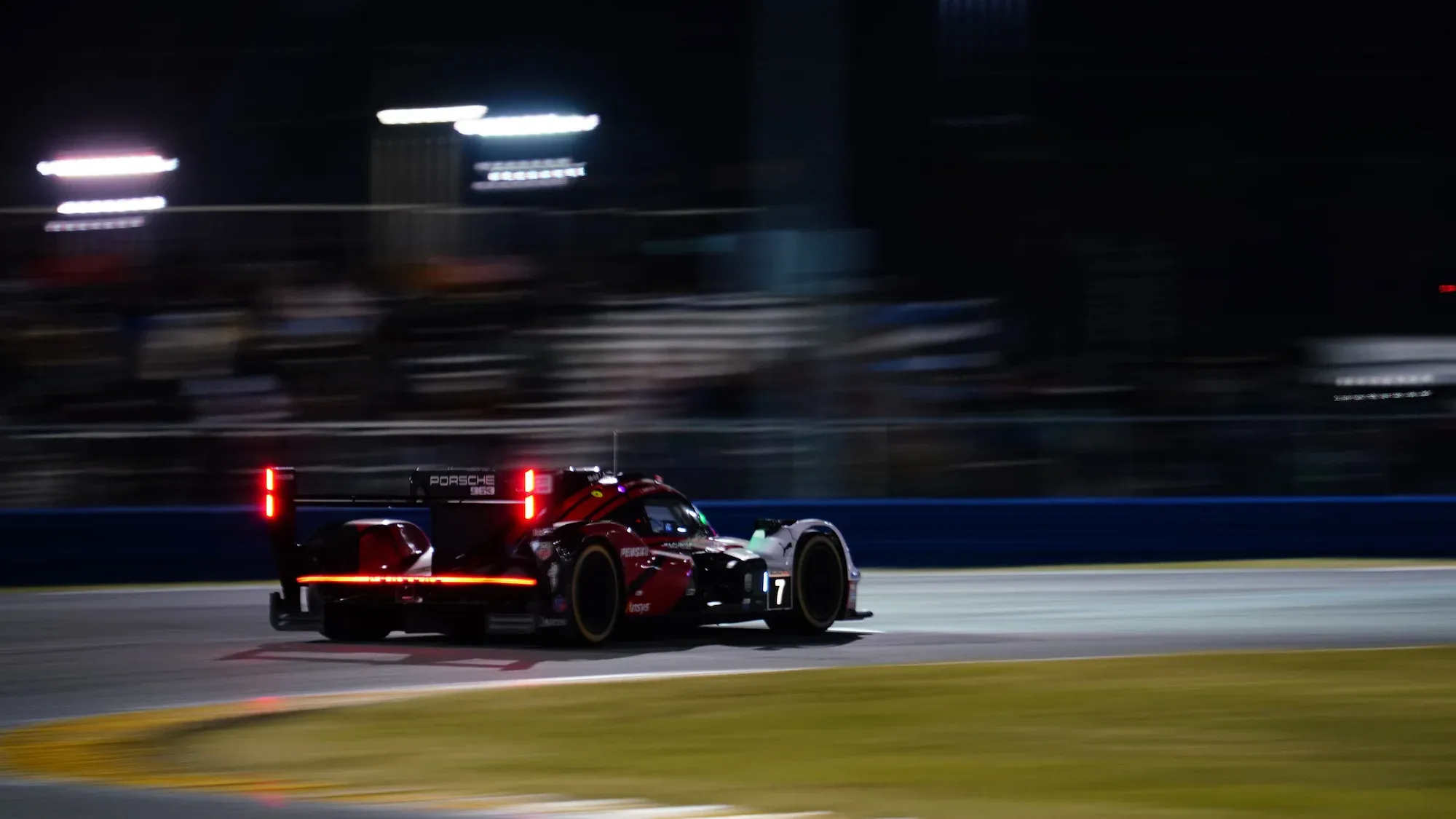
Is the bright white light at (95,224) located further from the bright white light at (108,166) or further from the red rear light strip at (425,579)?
the red rear light strip at (425,579)

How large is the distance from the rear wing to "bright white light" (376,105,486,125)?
1401 cm

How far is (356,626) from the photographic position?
11.9m

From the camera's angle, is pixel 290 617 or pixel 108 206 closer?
pixel 290 617

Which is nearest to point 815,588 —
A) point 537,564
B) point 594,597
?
point 594,597

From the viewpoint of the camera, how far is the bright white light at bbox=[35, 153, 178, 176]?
25.3 m

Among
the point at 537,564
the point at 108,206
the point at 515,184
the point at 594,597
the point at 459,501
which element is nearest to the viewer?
the point at 537,564

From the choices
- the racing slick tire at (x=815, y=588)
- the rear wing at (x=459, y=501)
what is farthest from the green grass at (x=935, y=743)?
the racing slick tire at (x=815, y=588)

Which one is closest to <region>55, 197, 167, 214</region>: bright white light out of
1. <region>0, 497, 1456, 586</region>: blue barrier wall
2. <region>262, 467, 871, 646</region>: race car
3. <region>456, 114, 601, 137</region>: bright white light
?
<region>456, 114, 601, 137</region>: bright white light

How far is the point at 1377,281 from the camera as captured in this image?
88.6 ft

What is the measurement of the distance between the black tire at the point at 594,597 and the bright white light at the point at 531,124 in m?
14.7

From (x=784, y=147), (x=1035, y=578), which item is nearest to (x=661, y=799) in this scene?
(x=1035, y=578)

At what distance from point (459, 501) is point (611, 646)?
129 cm

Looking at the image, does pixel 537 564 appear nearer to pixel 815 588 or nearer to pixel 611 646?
pixel 611 646

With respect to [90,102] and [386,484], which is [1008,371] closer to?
[386,484]
